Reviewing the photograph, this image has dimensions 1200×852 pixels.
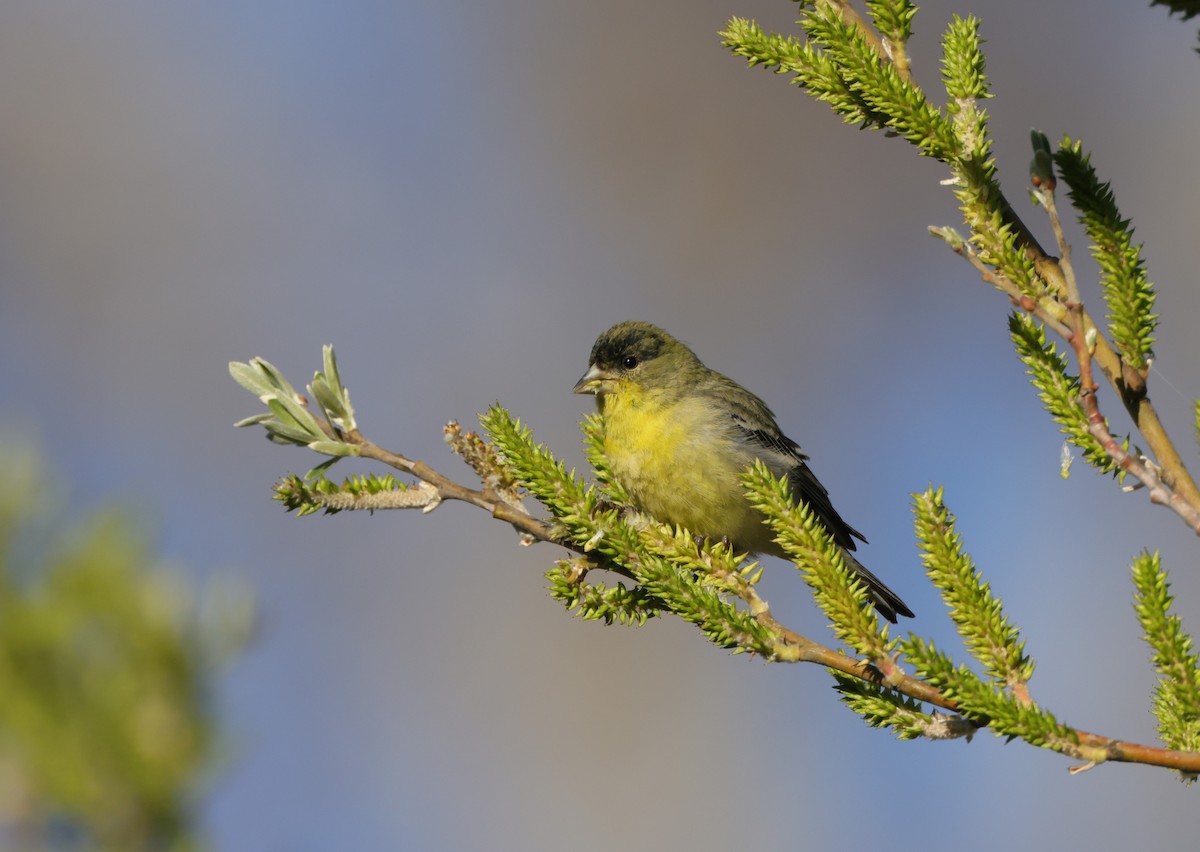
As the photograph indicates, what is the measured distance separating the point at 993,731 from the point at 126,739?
144cm

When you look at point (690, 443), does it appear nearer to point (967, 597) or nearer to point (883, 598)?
point (883, 598)

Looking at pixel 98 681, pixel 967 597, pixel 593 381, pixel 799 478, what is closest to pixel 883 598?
pixel 799 478

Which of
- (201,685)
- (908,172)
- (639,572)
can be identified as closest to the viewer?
(201,685)

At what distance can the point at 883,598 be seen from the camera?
190 inches

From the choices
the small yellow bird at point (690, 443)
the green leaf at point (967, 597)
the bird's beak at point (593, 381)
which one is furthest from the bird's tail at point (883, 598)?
the green leaf at point (967, 597)

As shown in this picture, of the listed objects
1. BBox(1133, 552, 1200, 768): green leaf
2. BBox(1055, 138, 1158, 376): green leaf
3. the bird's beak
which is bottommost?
BBox(1133, 552, 1200, 768): green leaf

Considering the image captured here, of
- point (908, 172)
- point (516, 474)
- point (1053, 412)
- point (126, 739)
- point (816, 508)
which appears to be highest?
point (908, 172)

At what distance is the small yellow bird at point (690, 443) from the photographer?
15.0ft

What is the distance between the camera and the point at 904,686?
2016 millimetres

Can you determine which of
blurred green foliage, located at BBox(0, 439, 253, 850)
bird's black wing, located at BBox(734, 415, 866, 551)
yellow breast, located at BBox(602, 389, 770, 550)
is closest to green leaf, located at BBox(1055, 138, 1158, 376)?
blurred green foliage, located at BBox(0, 439, 253, 850)

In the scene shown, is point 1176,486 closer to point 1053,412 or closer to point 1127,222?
point 1053,412

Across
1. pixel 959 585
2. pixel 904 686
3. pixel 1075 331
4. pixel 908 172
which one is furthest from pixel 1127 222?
pixel 908 172

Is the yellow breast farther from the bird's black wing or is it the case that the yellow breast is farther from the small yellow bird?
the bird's black wing

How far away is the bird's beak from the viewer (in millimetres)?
5297
